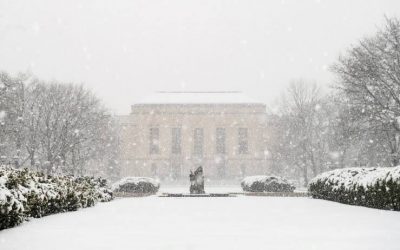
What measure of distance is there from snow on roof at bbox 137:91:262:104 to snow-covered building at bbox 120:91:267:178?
612 millimetres

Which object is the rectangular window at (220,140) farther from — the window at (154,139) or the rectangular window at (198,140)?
the window at (154,139)

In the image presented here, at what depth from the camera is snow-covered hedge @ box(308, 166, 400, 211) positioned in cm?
1348

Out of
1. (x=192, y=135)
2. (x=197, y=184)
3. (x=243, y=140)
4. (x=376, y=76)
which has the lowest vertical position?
(x=197, y=184)

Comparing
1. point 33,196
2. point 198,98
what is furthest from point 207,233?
point 198,98

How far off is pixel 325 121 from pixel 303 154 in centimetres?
452

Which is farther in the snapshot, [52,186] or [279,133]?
[279,133]

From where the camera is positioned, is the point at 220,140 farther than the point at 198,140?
No

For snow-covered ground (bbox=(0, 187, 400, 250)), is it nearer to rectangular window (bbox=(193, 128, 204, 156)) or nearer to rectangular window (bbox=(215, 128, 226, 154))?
rectangular window (bbox=(215, 128, 226, 154))

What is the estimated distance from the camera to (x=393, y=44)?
75.6 feet

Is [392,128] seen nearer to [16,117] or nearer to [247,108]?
[16,117]

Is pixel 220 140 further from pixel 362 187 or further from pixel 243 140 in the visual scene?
pixel 362 187

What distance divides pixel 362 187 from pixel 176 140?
5506cm

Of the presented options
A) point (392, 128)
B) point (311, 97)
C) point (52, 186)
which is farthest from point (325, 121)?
point (52, 186)

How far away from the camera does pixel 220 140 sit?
6994cm
